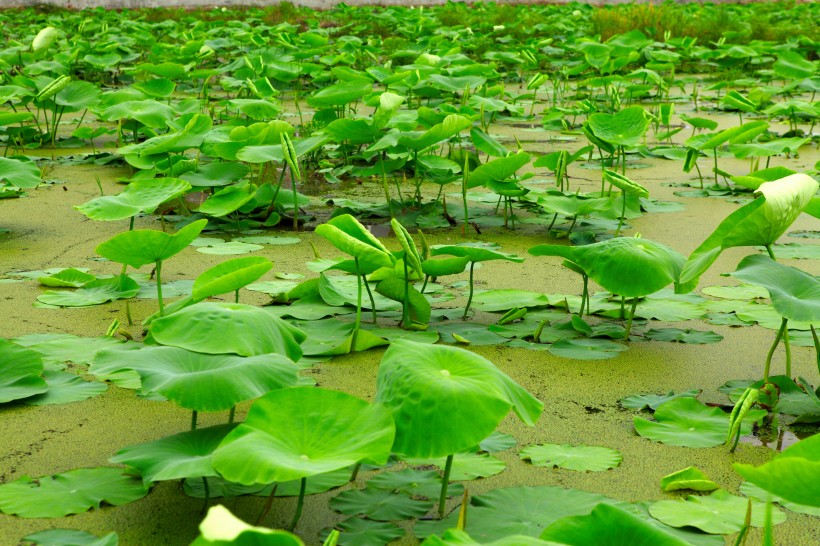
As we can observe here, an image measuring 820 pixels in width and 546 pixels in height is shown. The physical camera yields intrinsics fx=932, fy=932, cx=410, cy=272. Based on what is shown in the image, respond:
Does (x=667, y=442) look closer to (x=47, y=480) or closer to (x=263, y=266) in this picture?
(x=263, y=266)

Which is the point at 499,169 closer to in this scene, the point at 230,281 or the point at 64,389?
the point at 230,281

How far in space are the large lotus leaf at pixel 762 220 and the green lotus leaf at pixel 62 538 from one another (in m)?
0.95

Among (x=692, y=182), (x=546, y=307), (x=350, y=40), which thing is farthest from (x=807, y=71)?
(x=546, y=307)

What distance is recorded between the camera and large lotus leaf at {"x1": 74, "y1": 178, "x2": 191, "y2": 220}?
195 cm

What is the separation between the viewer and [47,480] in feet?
3.96

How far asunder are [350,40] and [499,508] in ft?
18.2

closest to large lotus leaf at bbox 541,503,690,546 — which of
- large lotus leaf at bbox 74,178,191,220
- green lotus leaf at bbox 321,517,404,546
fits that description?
green lotus leaf at bbox 321,517,404,546

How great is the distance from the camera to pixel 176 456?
3.67 ft

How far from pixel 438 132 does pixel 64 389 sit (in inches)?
46.9

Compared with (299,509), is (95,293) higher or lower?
lower

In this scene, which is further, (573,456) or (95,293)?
(95,293)

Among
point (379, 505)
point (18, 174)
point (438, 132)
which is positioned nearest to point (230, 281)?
point (379, 505)

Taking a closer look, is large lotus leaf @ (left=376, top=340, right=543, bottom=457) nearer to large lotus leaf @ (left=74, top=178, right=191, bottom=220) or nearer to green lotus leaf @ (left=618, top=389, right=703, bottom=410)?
green lotus leaf @ (left=618, top=389, right=703, bottom=410)

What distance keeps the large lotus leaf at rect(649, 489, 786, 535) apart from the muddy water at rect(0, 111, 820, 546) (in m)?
0.03
